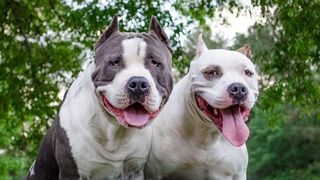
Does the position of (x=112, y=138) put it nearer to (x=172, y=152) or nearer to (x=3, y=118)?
(x=172, y=152)

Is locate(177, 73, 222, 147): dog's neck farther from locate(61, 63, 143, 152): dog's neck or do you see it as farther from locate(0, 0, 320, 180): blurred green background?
locate(0, 0, 320, 180): blurred green background

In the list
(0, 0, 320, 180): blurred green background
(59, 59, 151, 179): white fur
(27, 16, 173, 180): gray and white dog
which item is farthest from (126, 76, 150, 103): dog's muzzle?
(0, 0, 320, 180): blurred green background

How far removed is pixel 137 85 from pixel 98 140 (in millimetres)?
564

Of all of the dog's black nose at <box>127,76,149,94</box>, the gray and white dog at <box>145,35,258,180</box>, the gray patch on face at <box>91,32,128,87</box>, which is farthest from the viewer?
the gray and white dog at <box>145,35,258,180</box>

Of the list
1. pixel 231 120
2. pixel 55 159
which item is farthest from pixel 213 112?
pixel 55 159

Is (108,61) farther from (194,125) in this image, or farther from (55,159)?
(55,159)

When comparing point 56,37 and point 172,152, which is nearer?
point 172,152

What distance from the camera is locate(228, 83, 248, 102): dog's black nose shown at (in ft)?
12.3

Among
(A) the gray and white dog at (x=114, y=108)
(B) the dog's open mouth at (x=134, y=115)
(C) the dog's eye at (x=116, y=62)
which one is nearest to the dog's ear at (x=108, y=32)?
(A) the gray and white dog at (x=114, y=108)

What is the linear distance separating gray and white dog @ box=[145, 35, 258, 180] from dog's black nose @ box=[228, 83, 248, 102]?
68 mm

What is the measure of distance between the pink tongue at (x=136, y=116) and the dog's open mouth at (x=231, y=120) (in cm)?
44

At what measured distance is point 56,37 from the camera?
34.4ft

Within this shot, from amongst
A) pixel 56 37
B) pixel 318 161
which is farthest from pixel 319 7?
pixel 318 161

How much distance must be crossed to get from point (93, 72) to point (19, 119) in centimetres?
641
